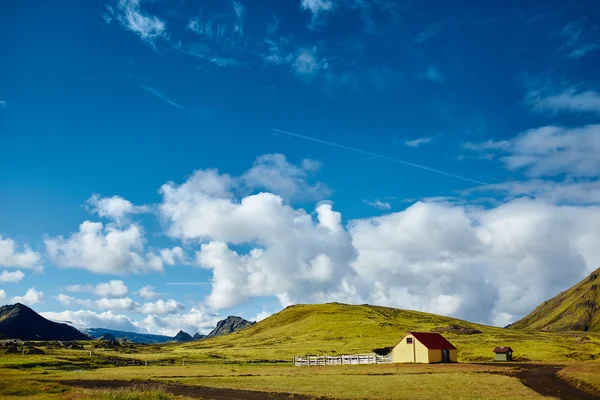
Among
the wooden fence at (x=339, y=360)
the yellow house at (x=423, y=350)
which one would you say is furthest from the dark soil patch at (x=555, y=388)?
the wooden fence at (x=339, y=360)

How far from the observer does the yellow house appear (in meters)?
95.2

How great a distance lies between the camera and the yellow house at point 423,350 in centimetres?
9523

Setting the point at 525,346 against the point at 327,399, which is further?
the point at 525,346

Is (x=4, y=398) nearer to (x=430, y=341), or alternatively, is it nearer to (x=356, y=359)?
(x=356, y=359)

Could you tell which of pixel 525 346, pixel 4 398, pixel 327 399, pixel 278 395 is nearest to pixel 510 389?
pixel 327 399

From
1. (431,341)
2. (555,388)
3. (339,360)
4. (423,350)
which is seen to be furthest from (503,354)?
(555,388)

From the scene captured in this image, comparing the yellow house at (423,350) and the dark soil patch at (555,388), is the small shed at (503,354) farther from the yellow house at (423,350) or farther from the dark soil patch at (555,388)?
the dark soil patch at (555,388)

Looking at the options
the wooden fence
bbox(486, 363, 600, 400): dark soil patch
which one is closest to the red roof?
the wooden fence

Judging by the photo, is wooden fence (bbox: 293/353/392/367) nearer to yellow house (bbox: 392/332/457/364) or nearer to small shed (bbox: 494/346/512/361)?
yellow house (bbox: 392/332/457/364)

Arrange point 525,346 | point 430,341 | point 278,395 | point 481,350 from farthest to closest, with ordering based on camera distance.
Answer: point 525,346 → point 481,350 → point 430,341 → point 278,395

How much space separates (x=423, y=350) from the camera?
9569 cm

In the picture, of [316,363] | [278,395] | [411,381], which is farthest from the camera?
[316,363]

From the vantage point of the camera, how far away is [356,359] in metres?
93.2

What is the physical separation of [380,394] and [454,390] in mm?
7644
